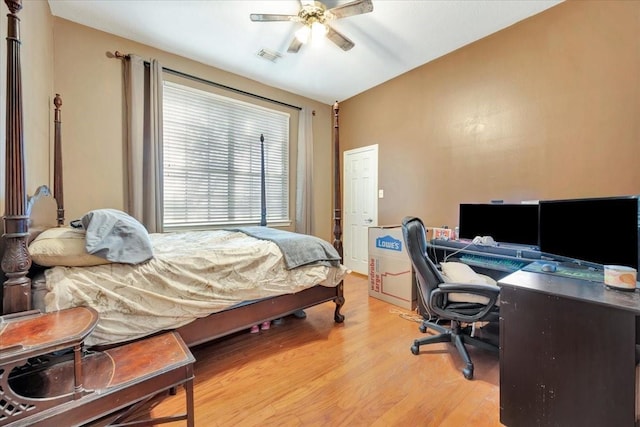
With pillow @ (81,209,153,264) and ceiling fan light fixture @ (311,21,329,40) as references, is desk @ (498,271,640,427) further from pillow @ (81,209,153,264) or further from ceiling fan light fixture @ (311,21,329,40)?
ceiling fan light fixture @ (311,21,329,40)

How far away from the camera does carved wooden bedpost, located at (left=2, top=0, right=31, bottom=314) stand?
1062mm

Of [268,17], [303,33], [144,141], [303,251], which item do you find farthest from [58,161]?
[303,33]

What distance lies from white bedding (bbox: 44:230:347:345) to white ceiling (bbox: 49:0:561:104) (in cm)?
217

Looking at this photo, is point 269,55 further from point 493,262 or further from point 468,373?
point 468,373

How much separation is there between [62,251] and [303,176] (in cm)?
319

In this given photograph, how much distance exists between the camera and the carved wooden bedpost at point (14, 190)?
1.06 meters

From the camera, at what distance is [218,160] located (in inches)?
144

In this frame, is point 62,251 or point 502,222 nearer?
point 62,251

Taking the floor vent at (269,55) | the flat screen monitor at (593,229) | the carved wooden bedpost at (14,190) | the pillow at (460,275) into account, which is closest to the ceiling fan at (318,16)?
the floor vent at (269,55)

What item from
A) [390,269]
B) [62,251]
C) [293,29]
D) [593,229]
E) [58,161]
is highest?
[293,29]

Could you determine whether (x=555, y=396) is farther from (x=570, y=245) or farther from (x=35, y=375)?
(x=35, y=375)

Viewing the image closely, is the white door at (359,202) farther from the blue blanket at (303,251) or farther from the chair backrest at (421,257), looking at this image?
the chair backrest at (421,257)

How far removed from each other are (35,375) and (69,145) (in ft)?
7.90

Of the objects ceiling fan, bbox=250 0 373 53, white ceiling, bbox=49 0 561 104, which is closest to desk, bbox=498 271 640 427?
ceiling fan, bbox=250 0 373 53
